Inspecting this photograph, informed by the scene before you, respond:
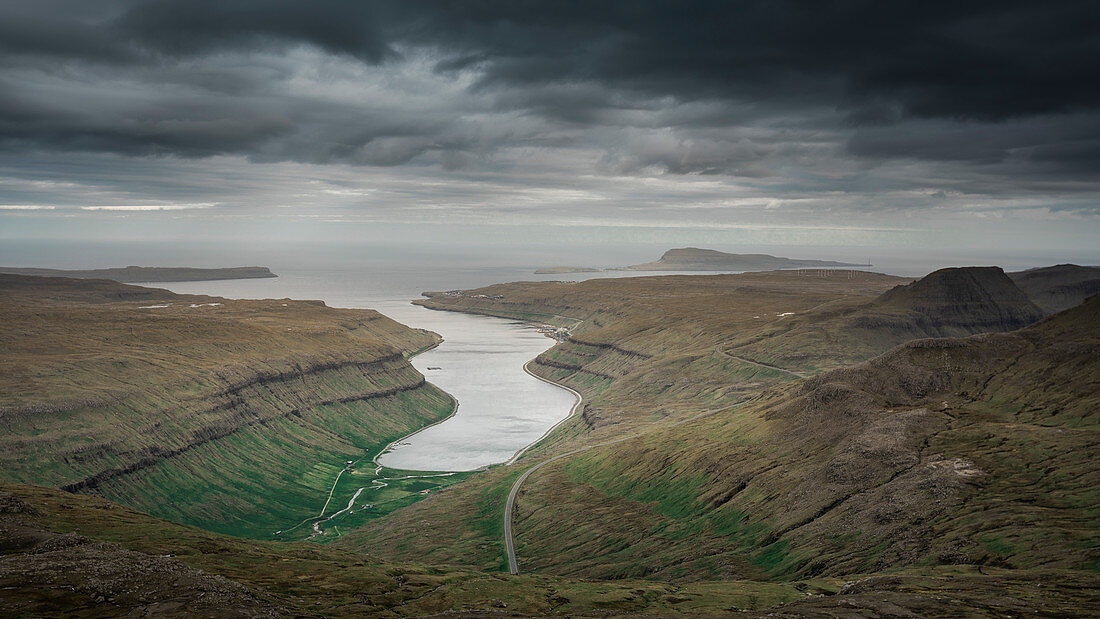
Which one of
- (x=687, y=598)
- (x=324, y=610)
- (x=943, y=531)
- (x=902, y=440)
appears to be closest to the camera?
(x=324, y=610)

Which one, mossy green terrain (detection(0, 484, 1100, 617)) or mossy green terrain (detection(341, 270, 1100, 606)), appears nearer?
mossy green terrain (detection(0, 484, 1100, 617))

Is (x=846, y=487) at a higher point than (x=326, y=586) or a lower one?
higher

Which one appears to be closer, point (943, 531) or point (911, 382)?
point (943, 531)

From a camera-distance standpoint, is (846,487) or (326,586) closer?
(326,586)

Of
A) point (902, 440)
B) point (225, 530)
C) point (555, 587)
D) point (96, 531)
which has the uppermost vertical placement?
point (902, 440)

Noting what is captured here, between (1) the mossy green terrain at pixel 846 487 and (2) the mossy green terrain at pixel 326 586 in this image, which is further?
(1) the mossy green terrain at pixel 846 487

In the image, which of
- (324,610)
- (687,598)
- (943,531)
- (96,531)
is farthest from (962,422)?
(96,531)

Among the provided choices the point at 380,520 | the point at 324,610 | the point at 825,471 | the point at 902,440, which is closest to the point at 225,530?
the point at 380,520

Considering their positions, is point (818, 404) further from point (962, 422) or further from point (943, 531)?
point (943, 531)

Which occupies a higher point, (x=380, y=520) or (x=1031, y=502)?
(x=1031, y=502)

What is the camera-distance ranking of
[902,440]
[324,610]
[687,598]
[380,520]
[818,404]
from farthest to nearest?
[380,520]
[818,404]
[902,440]
[687,598]
[324,610]
